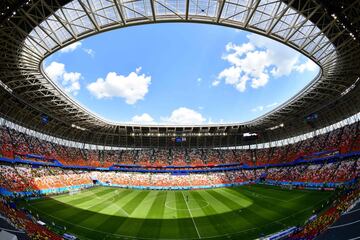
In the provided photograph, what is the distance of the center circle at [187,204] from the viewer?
35.8 meters

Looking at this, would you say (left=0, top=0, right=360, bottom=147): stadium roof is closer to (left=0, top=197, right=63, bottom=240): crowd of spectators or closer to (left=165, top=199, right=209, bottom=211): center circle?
(left=0, top=197, right=63, bottom=240): crowd of spectators

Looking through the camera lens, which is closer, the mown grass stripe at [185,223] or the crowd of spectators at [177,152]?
the mown grass stripe at [185,223]

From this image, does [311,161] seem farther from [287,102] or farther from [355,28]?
[355,28]

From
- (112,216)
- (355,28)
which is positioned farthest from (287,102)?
(112,216)

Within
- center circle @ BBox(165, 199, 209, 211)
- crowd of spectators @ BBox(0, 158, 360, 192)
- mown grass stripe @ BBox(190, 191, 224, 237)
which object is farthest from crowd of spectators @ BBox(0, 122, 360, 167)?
mown grass stripe @ BBox(190, 191, 224, 237)

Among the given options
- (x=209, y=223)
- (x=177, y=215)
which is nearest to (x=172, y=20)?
(x=209, y=223)

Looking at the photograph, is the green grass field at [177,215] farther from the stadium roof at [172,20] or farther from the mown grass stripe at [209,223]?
the stadium roof at [172,20]

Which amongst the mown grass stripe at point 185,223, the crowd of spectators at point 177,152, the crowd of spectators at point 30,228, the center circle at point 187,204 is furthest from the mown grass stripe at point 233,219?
the crowd of spectators at point 177,152

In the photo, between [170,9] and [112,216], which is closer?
[170,9]

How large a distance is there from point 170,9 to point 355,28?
16578mm

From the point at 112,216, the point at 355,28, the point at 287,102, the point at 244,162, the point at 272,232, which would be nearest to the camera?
the point at 355,28

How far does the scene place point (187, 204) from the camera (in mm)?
38156

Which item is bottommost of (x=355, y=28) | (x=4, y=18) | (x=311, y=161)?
(x=311, y=161)

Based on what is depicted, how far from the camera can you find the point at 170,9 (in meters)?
22.0
